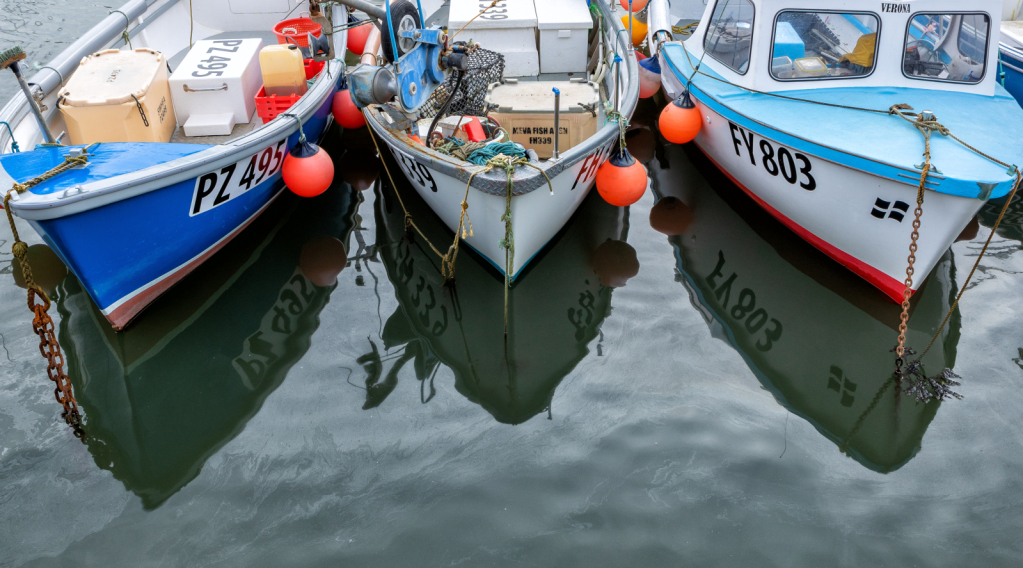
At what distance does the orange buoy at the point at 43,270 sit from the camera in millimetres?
5871

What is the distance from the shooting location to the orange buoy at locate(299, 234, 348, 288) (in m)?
6.06

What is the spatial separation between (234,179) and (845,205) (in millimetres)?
4945

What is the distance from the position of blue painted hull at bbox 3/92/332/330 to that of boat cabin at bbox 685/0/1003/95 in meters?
4.44

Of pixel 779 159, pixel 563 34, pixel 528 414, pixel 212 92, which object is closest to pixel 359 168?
pixel 212 92

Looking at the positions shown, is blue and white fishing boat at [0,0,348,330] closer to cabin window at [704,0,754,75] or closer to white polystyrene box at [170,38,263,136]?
white polystyrene box at [170,38,263,136]

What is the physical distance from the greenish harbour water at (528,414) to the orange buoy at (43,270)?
0.12 m

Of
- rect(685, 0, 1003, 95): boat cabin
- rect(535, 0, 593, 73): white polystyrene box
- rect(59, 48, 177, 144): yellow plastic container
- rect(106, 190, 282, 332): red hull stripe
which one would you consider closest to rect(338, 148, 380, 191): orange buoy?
rect(106, 190, 282, 332): red hull stripe

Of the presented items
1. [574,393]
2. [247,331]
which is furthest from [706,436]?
Answer: [247,331]

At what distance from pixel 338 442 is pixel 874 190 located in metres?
4.20

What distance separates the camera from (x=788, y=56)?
20.1 feet

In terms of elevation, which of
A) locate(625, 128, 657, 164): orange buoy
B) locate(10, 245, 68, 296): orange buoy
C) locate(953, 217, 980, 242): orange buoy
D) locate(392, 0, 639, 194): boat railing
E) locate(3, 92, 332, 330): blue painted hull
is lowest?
locate(10, 245, 68, 296): orange buoy

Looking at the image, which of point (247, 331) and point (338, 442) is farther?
point (247, 331)

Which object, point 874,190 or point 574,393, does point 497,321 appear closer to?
point 574,393

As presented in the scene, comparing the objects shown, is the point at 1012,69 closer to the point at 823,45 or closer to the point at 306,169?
the point at 823,45
